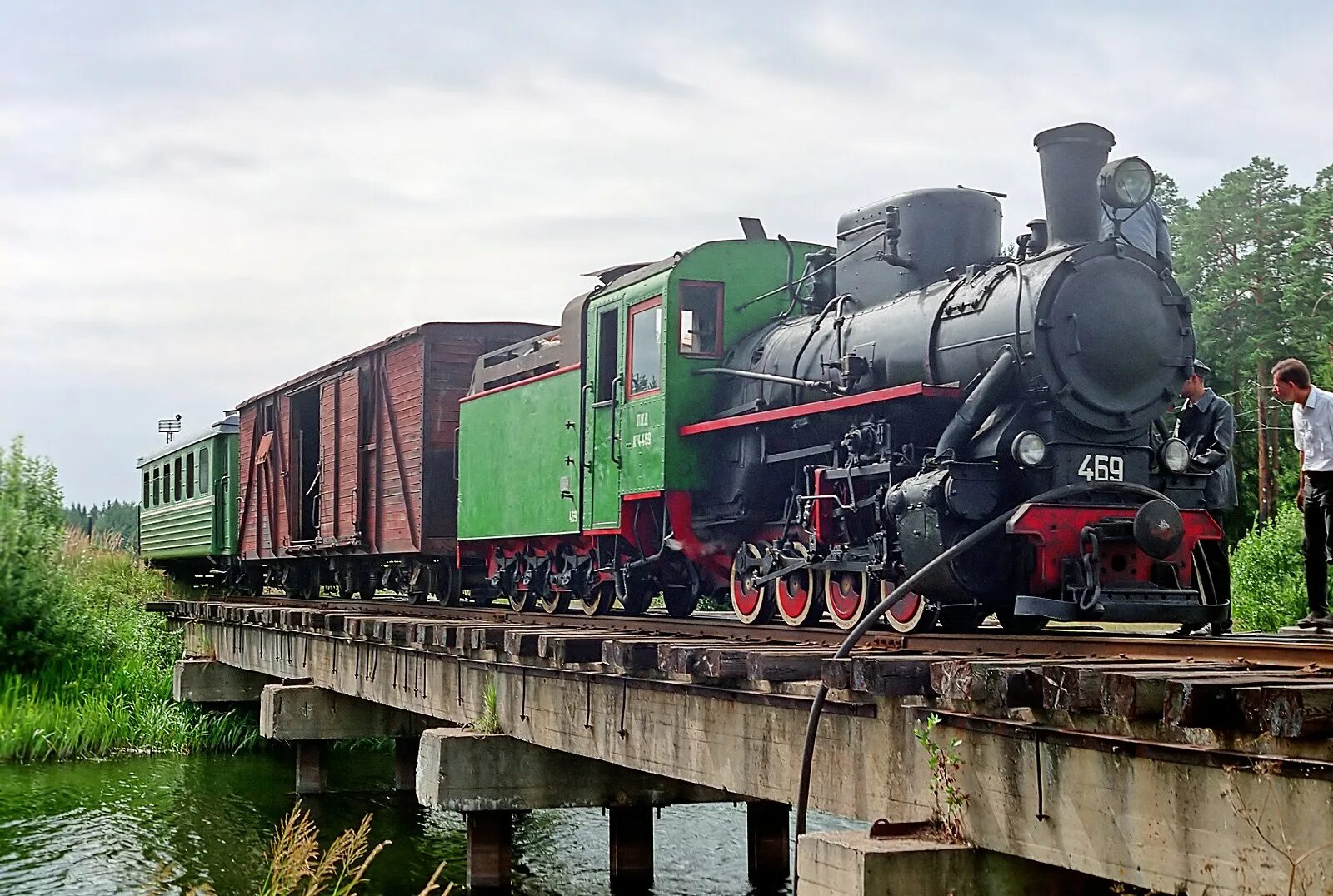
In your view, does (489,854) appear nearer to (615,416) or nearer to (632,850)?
(632,850)

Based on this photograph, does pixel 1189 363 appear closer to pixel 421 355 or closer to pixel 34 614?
pixel 421 355

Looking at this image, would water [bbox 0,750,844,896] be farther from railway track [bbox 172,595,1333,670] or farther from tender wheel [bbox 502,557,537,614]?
railway track [bbox 172,595,1333,670]

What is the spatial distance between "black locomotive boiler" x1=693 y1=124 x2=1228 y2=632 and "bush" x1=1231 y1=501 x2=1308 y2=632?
11361 mm

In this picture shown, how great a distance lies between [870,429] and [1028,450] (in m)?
1.26

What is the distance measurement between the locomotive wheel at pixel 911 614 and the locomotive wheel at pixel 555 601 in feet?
17.3

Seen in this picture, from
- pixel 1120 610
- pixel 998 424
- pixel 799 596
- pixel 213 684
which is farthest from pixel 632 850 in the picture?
pixel 213 684

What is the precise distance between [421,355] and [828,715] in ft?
40.4

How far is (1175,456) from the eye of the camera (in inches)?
368

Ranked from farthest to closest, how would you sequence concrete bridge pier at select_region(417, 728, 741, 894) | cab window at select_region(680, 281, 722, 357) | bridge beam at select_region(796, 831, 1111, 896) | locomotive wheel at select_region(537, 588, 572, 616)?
locomotive wheel at select_region(537, 588, 572, 616) < cab window at select_region(680, 281, 722, 357) < concrete bridge pier at select_region(417, 728, 741, 894) < bridge beam at select_region(796, 831, 1111, 896)

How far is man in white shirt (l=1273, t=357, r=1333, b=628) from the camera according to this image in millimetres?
8125

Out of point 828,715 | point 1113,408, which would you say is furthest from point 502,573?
point 828,715

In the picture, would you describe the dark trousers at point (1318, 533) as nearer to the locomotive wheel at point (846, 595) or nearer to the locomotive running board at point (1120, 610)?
the locomotive running board at point (1120, 610)

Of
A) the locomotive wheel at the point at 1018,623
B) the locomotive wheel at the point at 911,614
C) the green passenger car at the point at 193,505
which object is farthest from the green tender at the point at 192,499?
the locomotive wheel at the point at 1018,623

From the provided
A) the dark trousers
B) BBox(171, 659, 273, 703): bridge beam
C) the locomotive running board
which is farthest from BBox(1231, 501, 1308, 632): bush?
BBox(171, 659, 273, 703): bridge beam
